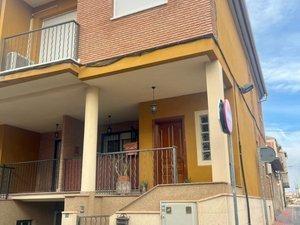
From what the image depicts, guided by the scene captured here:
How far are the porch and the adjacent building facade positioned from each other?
0.03 metres

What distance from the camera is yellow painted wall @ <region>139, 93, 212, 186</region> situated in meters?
9.79

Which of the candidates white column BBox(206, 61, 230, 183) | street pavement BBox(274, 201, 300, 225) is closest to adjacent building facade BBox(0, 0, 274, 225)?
white column BBox(206, 61, 230, 183)

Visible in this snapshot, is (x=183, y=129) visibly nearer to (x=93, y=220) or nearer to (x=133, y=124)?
(x=133, y=124)

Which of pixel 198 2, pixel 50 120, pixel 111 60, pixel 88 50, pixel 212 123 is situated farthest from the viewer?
pixel 50 120

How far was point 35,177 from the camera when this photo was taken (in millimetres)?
14188

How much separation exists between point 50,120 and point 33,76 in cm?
434

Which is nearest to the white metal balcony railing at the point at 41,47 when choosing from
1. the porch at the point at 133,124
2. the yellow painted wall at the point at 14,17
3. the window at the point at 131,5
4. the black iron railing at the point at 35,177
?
the yellow painted wall at the point at 14,17

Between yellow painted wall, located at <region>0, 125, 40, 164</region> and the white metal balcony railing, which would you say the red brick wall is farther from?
yellow painted wall, located at <region>0, 125, 40, 164</region>

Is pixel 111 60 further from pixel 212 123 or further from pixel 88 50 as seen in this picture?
pixel 212 123

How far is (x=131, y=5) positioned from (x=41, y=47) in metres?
4.57

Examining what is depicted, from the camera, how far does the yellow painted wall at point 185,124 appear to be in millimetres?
9792

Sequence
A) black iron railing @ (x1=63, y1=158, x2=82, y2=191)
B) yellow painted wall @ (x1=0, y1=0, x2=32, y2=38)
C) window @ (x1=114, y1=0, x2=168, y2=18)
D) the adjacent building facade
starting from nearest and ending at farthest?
the adjacent building facade < window @ (x1=114, y1=0, x2=168, y2=18) < yellow painted wall @ (x1=0, y1=0, x2=32, y2=38) < black iron railing @ (x1=63, y1=158, x2=82, y2=191)

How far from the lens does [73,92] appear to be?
10047mm

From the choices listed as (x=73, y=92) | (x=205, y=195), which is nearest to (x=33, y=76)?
(x=73, y=92)
